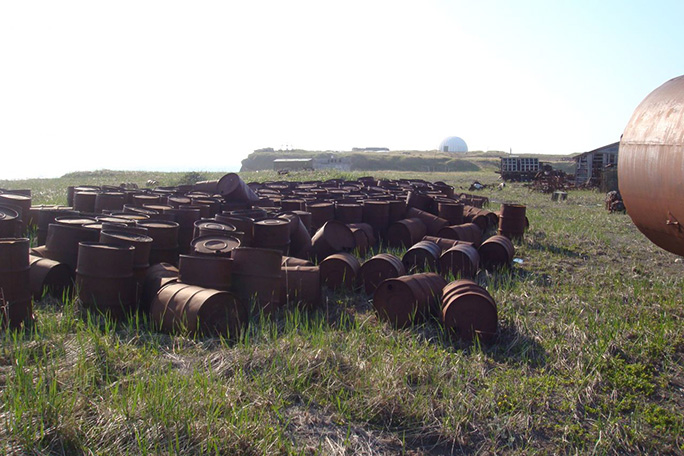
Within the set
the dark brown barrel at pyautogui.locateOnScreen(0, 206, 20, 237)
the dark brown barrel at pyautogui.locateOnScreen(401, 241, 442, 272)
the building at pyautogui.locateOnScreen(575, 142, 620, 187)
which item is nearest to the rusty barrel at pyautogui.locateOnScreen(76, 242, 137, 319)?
the dark brown barrel at pyautogui.locateOnScreen(0, 206, 20, 237)

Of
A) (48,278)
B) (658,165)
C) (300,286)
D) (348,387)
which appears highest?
(658,165)

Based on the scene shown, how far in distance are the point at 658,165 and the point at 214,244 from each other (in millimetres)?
4489

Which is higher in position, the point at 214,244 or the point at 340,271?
the point at 214,244

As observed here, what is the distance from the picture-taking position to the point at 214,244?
618 cm

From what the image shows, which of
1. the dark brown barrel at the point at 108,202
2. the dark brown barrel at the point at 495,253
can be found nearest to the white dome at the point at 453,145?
the dark brown barrel at the point at 108,202

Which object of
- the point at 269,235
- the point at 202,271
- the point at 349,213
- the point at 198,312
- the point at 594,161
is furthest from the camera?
the point at 594,161

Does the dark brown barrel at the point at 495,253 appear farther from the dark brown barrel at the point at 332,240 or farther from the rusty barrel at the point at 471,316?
the rusty barrel at the point at 471,316

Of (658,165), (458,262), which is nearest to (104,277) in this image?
(458,262)

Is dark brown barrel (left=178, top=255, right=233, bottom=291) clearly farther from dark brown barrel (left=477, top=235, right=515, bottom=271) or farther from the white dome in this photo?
the white dome

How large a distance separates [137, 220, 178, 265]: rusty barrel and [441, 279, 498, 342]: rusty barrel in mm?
3273

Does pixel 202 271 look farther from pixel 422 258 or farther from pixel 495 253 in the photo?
pixel 495 253

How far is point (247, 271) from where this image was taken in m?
5.48

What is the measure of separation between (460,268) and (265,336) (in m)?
3.39

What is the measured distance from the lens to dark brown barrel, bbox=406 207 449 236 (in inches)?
388
